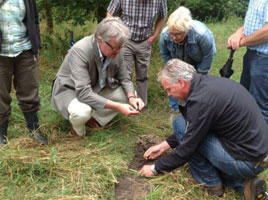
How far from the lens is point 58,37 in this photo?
603 cm

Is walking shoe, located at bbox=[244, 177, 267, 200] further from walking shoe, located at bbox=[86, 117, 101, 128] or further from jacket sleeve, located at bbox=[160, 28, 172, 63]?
jacket sleeve, located at bbox=[160, 28, 172, 63]

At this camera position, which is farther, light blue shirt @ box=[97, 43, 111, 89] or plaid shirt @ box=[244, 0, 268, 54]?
light blue shirt @ box=[97, 43, 111, 89]

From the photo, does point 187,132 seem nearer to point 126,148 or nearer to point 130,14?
point 126,148

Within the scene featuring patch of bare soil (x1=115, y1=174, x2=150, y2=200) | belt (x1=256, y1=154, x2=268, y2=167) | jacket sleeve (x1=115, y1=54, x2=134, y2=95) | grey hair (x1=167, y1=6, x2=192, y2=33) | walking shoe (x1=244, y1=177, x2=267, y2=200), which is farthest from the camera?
jacket sleeve (x1=115, y1=54, x2=134, y2=95)

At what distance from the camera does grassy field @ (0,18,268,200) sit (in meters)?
2.42

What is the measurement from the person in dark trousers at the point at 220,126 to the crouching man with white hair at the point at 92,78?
0.75 meters

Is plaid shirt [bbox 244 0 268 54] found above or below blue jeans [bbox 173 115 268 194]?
above

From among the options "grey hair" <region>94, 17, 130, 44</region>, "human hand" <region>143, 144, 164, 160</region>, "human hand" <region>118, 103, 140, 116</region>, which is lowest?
"human hand" <region>143, 144, 164, 160</region>

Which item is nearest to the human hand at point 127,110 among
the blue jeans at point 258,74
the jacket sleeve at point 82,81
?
the jacket sleeve at point 82,81

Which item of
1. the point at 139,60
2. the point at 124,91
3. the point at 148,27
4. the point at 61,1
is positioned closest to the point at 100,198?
the point at 124,91

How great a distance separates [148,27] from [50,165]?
2.33 m

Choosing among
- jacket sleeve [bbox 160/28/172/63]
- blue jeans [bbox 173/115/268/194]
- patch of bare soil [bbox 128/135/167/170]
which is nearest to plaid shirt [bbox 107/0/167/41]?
jacket sleeve [bbox 160/28/172/63]

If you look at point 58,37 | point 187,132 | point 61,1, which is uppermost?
point 61,1

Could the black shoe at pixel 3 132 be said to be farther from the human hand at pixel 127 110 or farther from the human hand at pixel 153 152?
the human hand at pixel 153 152
